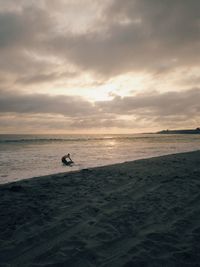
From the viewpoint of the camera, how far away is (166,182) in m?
10.8

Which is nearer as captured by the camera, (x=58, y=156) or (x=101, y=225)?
(x=101, y=225)

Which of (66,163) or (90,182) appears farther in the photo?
(66,163)

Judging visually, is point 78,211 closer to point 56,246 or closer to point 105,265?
point 56,246

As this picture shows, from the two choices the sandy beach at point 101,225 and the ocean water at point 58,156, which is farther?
the ocean water at point 58,156

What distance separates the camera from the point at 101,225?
5.97 metres

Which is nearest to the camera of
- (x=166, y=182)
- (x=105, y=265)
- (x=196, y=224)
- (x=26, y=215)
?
(x=105, y=265)

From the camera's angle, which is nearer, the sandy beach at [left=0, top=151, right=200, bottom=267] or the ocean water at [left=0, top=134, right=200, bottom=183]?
the sandy beach at [left=0, top=151, right=200, bottom=267]

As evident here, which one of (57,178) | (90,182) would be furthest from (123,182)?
(57,178)

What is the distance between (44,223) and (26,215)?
0.94 meters

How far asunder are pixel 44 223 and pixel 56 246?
1407 millimetres

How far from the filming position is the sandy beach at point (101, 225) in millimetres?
4434

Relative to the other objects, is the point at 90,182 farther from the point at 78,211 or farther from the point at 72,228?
the point at 72,228

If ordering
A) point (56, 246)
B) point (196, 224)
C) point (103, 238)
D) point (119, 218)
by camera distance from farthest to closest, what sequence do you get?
point (119, 218) → point (196, 224) → point (103, 238) → point (56, 246)

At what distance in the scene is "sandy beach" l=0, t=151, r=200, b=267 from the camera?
14.5 ft
